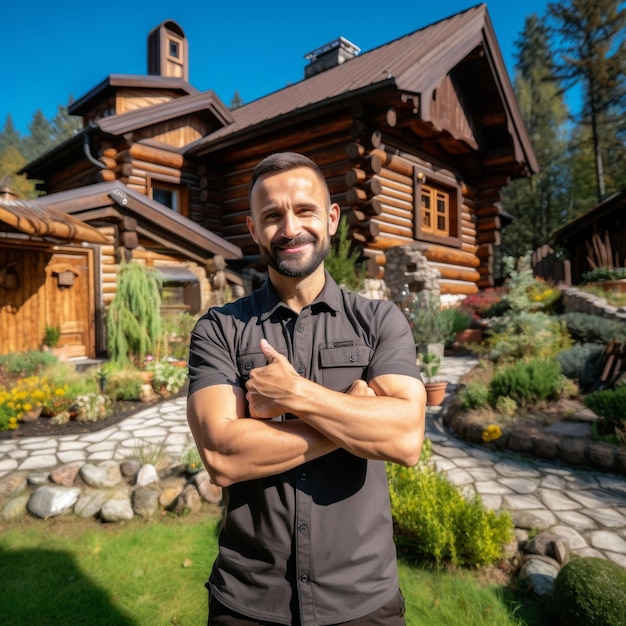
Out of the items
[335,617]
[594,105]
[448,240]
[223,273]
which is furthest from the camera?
[594,105]

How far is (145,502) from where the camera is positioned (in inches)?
150

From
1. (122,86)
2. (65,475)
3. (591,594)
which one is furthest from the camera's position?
(122,86)

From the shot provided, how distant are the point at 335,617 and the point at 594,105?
28.4 meters

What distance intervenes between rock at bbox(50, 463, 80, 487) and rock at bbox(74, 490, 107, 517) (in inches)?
13.5

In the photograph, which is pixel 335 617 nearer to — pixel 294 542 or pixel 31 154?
pixel 294 542

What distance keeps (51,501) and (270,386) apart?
3.60 meters

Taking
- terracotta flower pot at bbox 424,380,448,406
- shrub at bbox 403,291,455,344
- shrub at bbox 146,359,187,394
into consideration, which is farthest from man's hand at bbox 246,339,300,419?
shrub at bbox 403,291,455,344

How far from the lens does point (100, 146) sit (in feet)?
38.7

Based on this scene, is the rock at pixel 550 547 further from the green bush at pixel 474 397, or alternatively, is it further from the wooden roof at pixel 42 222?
the wooden roof at pixel 42 222

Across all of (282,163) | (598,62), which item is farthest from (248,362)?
(598,62)

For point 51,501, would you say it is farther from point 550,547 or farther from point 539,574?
point 550,547

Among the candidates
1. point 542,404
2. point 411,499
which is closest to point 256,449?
point 411,499

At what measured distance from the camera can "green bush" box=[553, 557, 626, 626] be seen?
85.4 inches

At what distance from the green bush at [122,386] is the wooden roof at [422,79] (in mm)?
6549
